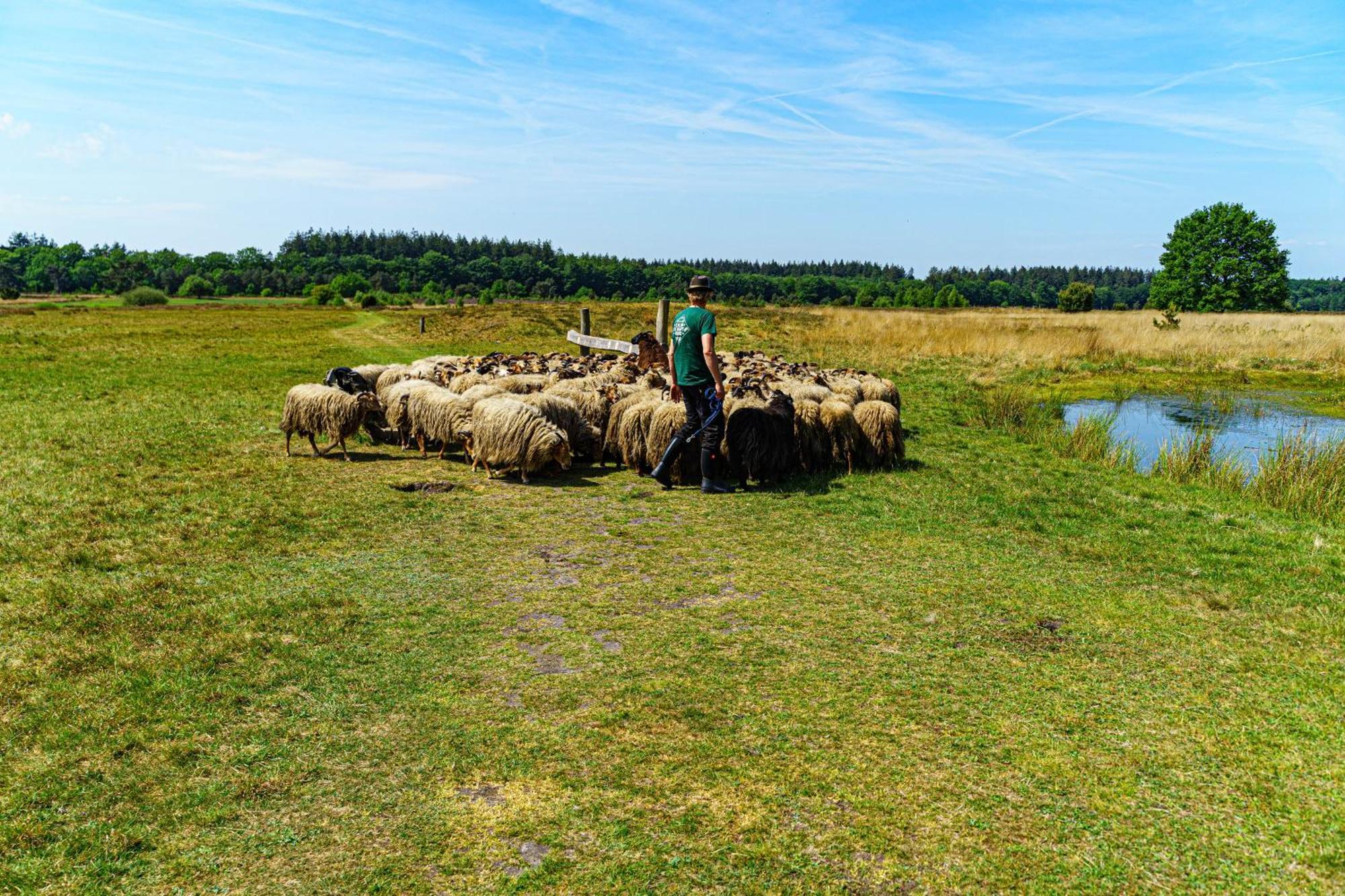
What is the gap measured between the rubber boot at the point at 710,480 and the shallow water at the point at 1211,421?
8.10 m

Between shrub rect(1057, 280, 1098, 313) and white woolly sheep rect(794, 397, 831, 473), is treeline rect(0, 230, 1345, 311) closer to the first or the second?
shrub rect(1057, 280, 1098, 313)

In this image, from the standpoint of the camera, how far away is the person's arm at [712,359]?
32.3ft

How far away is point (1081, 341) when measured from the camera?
3052cm

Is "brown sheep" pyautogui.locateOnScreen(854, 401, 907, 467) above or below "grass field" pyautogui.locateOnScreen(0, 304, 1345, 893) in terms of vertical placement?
above

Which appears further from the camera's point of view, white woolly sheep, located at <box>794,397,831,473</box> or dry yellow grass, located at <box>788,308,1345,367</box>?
dry yellow grass, located at <box>788,308,1345,367</box>

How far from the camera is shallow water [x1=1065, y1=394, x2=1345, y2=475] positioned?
1477 cm

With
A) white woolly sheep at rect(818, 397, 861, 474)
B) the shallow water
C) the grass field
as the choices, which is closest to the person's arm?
the grass field

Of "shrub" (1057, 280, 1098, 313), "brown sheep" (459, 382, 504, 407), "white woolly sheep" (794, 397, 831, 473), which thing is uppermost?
"shrub" (1057, 280, 1098, 313)

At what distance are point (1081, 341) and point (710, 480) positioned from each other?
25.8 meters

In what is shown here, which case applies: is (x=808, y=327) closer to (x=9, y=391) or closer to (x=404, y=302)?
(x=9, y=391)

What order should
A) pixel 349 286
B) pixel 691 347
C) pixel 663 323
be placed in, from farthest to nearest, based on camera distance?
1. pixel 349 286
2. pixel 663 323
3. pixel 691 347

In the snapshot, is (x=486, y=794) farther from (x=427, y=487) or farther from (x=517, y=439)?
(x=517, y=439)

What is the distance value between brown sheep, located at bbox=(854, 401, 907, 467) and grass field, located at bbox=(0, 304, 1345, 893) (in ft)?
3.85

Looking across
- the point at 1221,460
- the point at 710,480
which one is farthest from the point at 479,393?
the point at 1221,460
